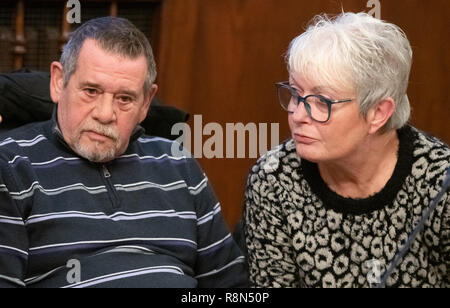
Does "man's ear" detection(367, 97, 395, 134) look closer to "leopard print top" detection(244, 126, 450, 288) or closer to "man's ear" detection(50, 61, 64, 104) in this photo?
"leopard print top" detection(244, 126, 450, 288)

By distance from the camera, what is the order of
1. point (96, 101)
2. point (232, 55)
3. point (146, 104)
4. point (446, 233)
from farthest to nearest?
1. point (232, 55)
2. point (146, 104)
3. point (96, 101)
4. point (446, 233)

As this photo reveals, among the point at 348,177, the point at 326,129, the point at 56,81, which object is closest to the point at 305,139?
the point at 326,129

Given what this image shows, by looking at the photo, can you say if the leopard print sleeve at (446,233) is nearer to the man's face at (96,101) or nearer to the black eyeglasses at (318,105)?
the black eyeglasses at (318,105)

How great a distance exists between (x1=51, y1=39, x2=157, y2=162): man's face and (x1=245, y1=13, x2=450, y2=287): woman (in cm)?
32

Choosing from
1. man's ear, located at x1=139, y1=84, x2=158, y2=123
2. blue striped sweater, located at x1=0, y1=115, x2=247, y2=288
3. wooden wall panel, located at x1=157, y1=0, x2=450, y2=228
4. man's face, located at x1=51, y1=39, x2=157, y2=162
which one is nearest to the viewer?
blue striped sweater, located at x1=0, y1=115, x2=247, y2=288

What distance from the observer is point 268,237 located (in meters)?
1.87

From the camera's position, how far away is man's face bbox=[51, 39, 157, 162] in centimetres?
183

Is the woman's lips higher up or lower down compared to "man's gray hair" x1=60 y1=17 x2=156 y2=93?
lower down

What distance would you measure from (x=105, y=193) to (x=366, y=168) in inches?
21.9

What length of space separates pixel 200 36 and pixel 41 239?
1113 millimetres

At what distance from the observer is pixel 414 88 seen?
2752 mm

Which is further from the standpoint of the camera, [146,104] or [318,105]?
[146,104]

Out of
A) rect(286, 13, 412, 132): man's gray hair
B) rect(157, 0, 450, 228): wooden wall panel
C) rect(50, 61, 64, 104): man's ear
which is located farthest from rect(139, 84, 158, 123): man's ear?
rect(157, 0, 450, 228): wooden wall panel

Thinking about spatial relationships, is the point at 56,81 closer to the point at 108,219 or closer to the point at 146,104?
the point at 146,104
